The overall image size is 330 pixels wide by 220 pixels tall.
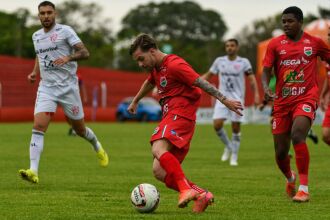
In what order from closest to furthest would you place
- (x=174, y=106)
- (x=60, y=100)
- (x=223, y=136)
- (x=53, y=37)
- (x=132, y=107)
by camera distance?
(x=174, y=106)
(x=132, y=107)
(x=53, y=37)
(x=60, y=100)
(x=223, y=136)

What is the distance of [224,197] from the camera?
10.4 m

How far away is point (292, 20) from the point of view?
10.1 metres

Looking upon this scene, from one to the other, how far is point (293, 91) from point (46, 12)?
389 centimetres

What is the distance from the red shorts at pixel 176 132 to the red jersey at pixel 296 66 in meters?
1.78

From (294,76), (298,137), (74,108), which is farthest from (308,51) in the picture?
(74,108)

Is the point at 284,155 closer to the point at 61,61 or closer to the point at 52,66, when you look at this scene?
the point at 61,61

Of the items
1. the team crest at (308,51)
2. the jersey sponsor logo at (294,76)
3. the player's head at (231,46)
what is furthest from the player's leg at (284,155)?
the player's head at (231,46)

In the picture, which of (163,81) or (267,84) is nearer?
(163,81)

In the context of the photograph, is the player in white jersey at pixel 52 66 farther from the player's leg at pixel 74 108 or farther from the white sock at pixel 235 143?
the white sock at pixel 235 143

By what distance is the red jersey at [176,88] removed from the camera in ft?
28.6

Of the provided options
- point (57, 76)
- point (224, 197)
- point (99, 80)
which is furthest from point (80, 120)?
point (99, 80)

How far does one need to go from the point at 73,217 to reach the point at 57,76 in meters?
4.52

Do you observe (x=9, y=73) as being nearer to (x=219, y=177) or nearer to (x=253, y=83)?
(x=253, y=83)

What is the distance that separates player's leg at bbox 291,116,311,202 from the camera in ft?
32.7
